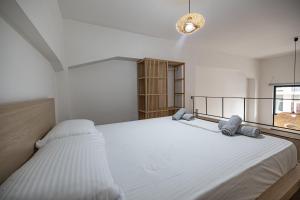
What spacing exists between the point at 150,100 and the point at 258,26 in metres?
2.88

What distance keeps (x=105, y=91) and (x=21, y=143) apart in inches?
94.2

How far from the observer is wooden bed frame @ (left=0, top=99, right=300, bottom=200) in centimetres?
69

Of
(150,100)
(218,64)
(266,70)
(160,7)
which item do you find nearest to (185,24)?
(160,7)

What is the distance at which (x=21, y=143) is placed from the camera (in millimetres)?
881

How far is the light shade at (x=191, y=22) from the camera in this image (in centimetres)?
176

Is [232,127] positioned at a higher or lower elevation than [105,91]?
lower

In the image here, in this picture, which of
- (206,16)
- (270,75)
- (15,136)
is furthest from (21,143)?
(270,75)

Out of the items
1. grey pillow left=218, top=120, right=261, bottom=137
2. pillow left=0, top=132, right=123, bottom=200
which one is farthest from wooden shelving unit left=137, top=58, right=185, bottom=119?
pillow left=0, top=132, right=123, bottom=200

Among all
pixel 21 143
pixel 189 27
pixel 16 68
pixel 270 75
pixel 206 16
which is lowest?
pixel 21 143

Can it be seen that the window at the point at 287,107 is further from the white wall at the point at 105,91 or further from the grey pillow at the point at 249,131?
the white wall at the point at 105,91

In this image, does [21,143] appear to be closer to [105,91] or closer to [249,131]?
A: [249,131]

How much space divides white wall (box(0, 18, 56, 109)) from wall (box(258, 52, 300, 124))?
25.3 feet

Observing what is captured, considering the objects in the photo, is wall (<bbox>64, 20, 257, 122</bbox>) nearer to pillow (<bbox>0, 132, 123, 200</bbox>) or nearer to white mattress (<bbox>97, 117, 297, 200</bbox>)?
white mattress (<bbox>97, 117, 297, 200</bbox>)

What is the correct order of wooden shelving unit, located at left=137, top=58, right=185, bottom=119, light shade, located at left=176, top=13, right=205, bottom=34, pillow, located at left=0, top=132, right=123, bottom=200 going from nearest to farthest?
pillow, located at left=0, top=132, right=123, bottom=200
light shade, located at left=176, top=13, right=205, bottom=34
wooden shelving unit, located at left=137, top=58, right=185, bottom=119
